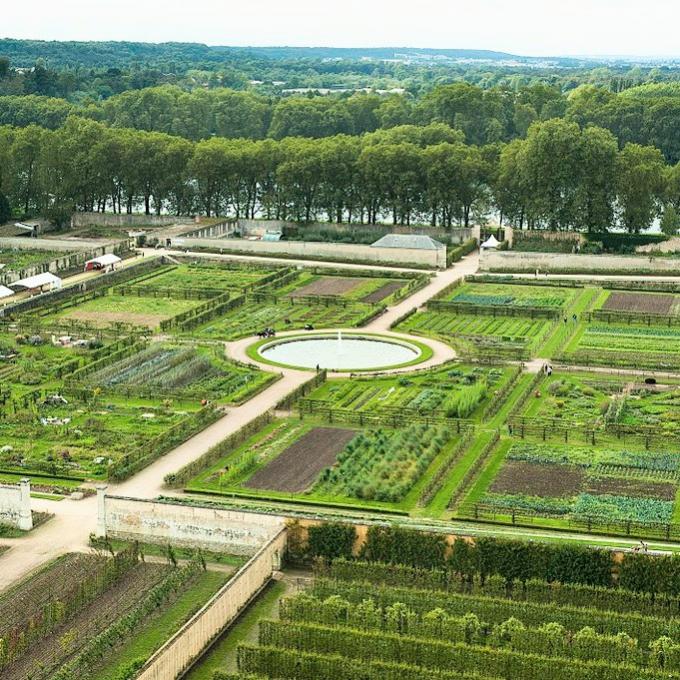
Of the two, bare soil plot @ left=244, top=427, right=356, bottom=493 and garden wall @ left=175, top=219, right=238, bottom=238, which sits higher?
garden wall @ left=175, top=219, right=238, bottom=238

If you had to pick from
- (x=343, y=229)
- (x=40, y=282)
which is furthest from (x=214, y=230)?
(x=40, y=282)

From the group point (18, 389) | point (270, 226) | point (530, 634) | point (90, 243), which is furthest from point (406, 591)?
point (270, 226)

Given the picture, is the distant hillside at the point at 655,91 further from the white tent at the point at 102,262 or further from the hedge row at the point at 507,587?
the hedge row at the point at 507,587

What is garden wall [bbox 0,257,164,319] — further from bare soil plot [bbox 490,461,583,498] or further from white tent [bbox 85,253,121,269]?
bare soil plot [bbox 490,461,583,498]

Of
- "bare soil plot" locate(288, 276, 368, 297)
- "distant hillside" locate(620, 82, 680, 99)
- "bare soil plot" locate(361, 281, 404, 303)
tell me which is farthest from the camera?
"distant hillside" locate(620, 82, 680, 99)

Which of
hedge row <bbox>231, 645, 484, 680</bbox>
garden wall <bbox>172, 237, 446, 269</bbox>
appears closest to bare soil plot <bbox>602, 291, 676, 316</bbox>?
garden wall <bbox>172, 237, 446, 269</bbox>

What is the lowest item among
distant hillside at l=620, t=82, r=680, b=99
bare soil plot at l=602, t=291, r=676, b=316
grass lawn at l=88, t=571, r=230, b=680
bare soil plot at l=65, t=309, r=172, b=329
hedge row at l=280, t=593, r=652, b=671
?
grass lawn at l=88, t=571, r=230, b=680
